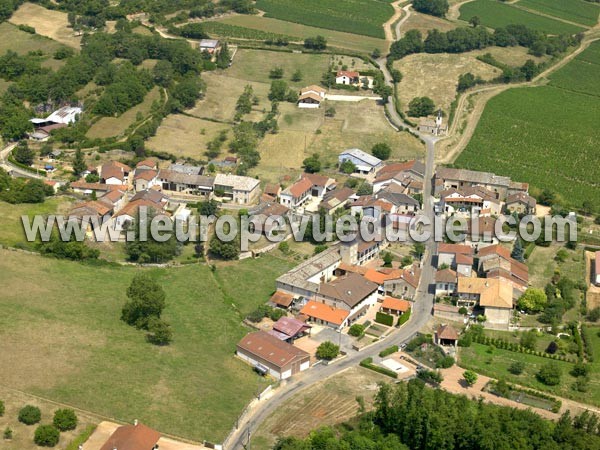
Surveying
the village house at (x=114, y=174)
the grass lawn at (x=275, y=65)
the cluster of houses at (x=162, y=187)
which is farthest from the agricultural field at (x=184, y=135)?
the grass lawn at (x=275, y=65)

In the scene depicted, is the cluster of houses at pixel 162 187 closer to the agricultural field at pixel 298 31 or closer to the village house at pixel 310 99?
the village house at pixel 310 99

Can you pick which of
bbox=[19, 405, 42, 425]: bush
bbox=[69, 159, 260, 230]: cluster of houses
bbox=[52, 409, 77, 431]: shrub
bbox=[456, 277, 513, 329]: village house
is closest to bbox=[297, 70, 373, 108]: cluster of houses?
bbox=[69, 159, 260, 230]: cluster of houses

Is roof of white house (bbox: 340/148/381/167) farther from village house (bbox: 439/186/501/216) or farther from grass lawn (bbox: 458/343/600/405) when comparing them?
grass lawn (bbox: 458/343/600/405)

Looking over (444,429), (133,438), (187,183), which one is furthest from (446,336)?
(187,183)

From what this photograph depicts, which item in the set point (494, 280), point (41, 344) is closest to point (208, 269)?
point (41, 344)

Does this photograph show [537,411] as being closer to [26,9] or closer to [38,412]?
[38,412]

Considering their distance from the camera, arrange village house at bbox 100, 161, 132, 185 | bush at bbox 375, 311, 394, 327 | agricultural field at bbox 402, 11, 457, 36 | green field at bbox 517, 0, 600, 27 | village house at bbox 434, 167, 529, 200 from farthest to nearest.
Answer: green field at bbox 517, 0, 600, 27, agricultural field at bbox 402, 11, 457, 36, village house at bbox 100, 161, 132, 185, village house at bbox 434, 167, 529, 200, bush at bbox 375, 311, 394, 327

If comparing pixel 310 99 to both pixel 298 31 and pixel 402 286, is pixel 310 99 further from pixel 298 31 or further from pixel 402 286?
pixel 402 286

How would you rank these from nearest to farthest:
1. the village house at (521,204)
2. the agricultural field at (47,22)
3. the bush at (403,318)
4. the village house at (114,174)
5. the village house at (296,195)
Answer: the bush at (403,318) < the village house at (521,204) < the village house at (296,195) < the village house at (114,174) < the agricultural field at (47,22)
